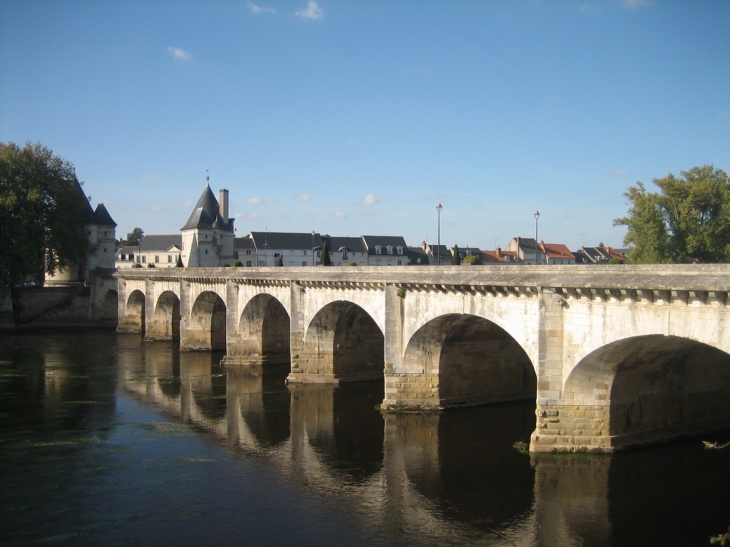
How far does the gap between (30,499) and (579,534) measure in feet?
46.6

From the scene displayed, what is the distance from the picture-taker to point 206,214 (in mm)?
65625

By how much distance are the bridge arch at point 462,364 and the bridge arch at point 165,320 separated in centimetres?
3242

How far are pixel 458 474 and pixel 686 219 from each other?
35.3 m

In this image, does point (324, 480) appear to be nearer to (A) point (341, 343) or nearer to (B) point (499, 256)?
(A) point (341, 343)

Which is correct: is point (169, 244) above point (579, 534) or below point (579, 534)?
above

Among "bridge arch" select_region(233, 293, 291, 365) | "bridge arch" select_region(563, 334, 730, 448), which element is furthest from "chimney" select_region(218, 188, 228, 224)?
"bridge arch" select_region(563, 334, 730, 448)

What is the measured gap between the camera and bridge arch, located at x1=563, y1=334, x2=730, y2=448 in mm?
18906

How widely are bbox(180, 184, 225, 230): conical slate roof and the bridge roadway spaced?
30.7 meters

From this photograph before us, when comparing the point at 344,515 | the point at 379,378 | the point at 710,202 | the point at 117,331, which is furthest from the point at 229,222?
the point at 344,515

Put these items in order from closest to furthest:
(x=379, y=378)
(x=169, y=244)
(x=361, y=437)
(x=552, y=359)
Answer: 1. (x=552, y=359)
2. (x=361, y=437)
3. (x=379, y=378)
4. (x=169, y=244)

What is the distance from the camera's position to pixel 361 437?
24.0 m

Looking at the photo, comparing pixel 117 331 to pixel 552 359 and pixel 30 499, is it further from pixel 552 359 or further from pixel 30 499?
pixel 552 359

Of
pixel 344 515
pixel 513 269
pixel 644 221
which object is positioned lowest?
pixel 344 515

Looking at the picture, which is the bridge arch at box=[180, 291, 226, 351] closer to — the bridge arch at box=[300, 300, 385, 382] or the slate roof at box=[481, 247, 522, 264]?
the bridge arch at box=[300, 300, 385, 382]
